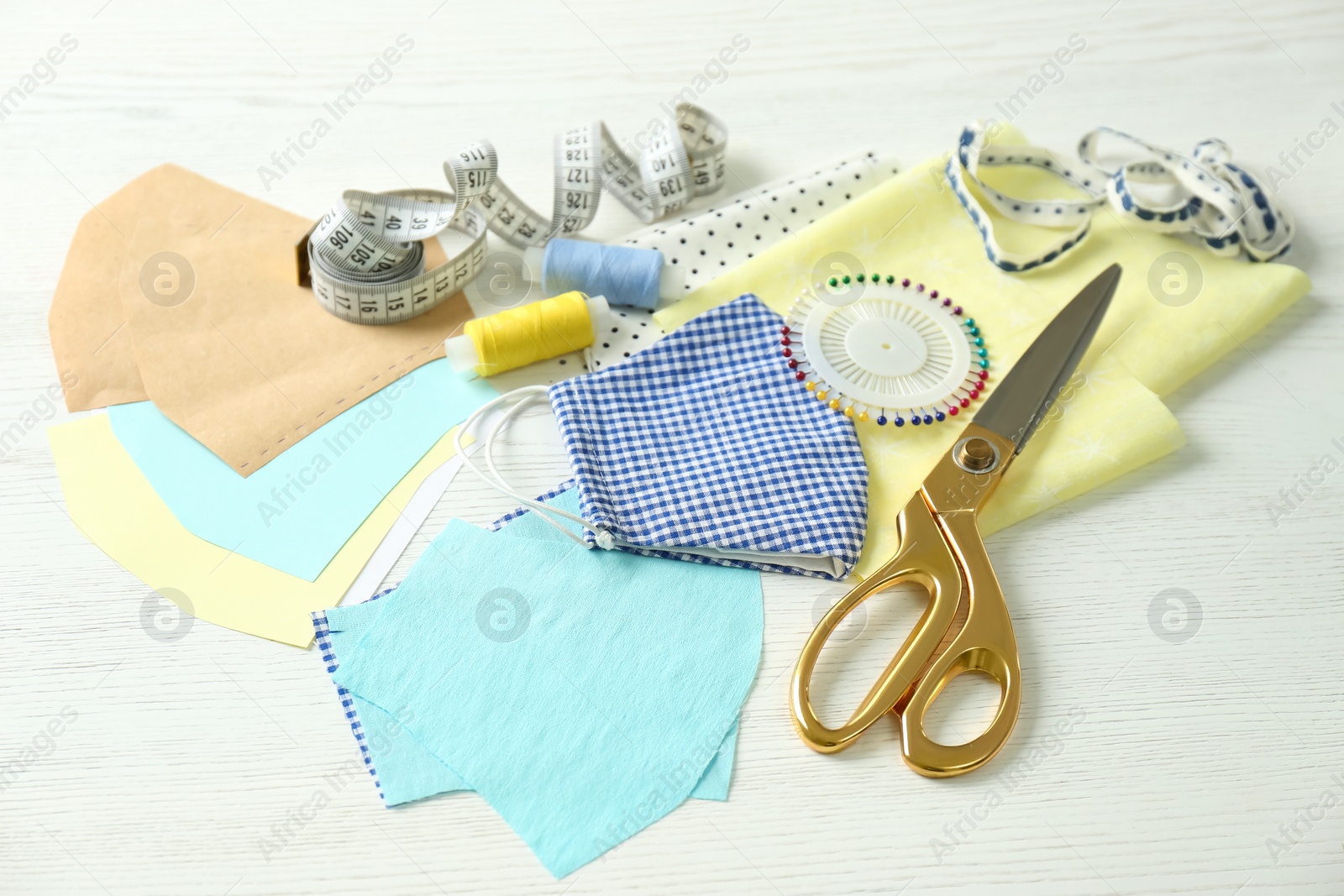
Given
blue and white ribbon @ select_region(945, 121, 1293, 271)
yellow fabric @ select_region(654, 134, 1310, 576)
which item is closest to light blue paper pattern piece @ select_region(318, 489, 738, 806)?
yellow fabric @ select_region(654, 134, 1310, 576)

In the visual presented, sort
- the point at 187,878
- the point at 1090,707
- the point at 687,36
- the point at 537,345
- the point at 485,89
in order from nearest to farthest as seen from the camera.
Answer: the point at 187,878 → the point at 1090,707 → the point at 537,345 → the point at 485,89 → the point at 687,36

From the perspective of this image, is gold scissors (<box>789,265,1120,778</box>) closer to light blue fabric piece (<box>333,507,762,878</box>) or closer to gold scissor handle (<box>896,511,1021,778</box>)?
gold scissor handle (<box>896,511,1021,778</box>)

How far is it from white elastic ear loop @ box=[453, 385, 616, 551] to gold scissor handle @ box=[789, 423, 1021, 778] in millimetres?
284

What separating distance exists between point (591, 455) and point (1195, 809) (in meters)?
0.77

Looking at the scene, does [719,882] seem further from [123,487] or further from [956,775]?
[123,487]

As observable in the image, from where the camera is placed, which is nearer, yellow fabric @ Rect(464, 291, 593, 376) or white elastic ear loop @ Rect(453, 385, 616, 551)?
white elastic ear loop @ Rect(453, 385, 616, 551)

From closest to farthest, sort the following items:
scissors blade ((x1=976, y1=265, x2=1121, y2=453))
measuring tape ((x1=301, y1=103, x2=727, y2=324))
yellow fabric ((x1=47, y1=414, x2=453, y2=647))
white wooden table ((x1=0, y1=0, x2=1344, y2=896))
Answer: white wooden table ((x1=0, y1=0, x2=1344, y2=896)) < yellow fabric ((x1=47, y1=414, x2=453, y2=647)) < scissors blade ((x1=976, y1=265, x2=1121, y2=453)) < measuring tape ((x1=301, y1=103, x2=727, y2=324))

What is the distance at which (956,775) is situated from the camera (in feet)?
3.40

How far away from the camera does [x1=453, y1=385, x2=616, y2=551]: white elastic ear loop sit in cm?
116

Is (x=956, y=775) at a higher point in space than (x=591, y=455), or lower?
lower

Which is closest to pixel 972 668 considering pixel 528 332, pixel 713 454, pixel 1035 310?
pixel 713 454

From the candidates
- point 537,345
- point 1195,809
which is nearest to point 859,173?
point 537,345

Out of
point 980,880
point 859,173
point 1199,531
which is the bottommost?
point 980,880

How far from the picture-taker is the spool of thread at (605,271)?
4.52 feet
